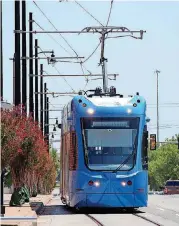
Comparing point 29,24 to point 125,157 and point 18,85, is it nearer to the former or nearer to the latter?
point 18,85

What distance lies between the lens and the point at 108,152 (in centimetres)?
3127

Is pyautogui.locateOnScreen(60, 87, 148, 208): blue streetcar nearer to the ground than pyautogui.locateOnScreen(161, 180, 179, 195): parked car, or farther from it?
farther from it

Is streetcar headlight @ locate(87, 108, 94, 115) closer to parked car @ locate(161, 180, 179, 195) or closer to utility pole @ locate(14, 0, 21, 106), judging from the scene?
utility pole @ locate(14, 0, 21, 106)

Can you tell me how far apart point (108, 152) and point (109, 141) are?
394 mm

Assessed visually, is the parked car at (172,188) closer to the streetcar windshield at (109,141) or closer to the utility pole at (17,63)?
the utility pole at (17,63)

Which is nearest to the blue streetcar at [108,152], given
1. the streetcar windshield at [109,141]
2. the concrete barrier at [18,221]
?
the streetcar windshield at [109,141]

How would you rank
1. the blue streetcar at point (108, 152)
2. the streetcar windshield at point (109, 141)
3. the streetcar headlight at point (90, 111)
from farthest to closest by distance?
1. the streetcar headlight at point (90, 111)
2. the streetcar windshield at point (109, 141)
3. the blue streetcar at point (108, 152)

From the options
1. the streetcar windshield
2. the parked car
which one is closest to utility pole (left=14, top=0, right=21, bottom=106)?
the streetcar windshield

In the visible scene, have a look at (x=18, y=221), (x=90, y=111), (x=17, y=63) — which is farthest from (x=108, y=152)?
(x=17, y=63)

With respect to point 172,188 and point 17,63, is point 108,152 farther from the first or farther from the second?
point 172,188

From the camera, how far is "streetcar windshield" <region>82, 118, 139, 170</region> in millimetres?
31219

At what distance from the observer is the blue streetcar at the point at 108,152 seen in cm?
3109

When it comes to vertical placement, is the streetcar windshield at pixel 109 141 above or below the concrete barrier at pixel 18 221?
above

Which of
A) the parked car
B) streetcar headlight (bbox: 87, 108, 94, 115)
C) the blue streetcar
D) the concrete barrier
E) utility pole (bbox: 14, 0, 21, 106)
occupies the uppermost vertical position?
utility pole (bbox: 14, 0, 21, 106)
